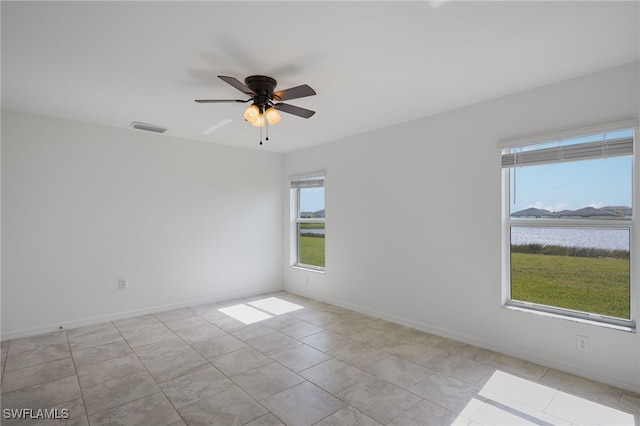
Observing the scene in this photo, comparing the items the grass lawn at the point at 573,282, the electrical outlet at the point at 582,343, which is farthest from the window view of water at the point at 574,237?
the electrical outlet at the point at 582,343

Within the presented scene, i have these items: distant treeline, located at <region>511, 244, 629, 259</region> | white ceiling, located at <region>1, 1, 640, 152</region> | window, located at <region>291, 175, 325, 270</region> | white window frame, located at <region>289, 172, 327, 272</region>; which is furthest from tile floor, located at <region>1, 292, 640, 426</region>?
white ceiling, located at <region>1, 1, 640, 152</region>

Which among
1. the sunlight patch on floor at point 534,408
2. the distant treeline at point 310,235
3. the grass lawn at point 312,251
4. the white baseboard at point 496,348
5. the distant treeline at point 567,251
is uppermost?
the distant treeline at point 567,251

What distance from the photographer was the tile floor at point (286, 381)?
2.10 meters

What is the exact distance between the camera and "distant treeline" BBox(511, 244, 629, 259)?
254 cm

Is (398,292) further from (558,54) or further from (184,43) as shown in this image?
(184,43)

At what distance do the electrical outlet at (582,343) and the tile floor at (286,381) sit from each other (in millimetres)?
226

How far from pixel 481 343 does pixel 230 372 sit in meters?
2.36

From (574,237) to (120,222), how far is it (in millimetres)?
4864

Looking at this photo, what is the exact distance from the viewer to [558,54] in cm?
228

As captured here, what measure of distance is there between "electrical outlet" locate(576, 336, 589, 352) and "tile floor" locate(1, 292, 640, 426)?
226 mm

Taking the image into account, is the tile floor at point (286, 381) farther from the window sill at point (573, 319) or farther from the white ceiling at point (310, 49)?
the white ceiling at point (310, 49)

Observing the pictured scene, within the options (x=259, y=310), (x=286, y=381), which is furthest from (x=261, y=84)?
(x=259, y=310)

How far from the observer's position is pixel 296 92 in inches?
96.4

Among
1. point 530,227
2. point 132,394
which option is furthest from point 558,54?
point 132,394
